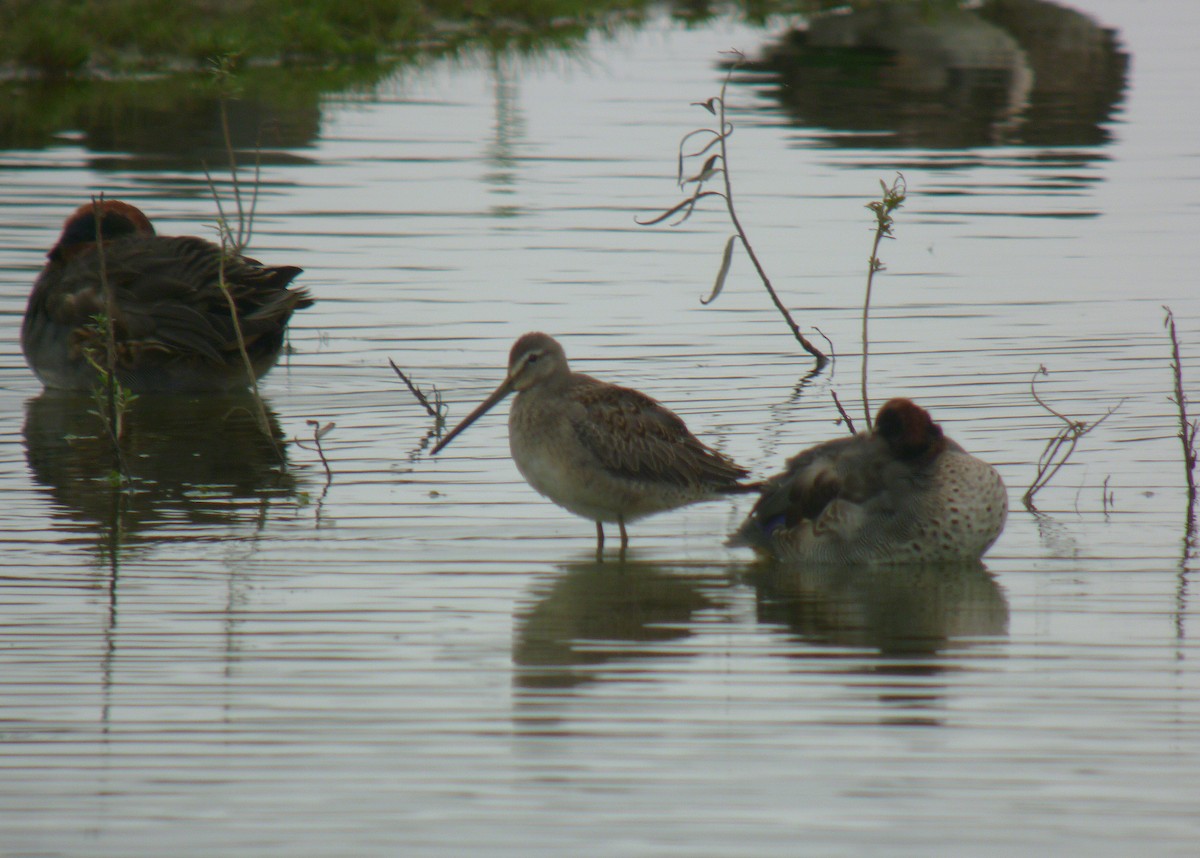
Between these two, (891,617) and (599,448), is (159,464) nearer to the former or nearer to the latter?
(599,448)

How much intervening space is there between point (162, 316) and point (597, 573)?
169 inches

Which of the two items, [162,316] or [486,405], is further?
[162,316]

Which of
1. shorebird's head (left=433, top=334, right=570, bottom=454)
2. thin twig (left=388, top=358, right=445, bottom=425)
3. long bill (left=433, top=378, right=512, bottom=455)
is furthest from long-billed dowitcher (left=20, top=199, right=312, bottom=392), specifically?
shorebird's head (left=433, top=334, right=570, bottom=454)

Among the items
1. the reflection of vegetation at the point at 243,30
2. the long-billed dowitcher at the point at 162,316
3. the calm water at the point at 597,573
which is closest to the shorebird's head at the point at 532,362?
the calm water at the point at 597,573

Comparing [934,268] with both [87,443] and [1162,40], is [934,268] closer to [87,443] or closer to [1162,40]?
[87,443]

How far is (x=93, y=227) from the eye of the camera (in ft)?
38.5

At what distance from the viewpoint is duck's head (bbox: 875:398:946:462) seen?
796cm

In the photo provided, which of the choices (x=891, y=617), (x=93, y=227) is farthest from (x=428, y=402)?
(x=891, y=617)

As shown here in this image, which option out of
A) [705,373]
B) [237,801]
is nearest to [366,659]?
[237,801]

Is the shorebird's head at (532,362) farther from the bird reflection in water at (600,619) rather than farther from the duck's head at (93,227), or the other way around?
the duck's head at (93,227)

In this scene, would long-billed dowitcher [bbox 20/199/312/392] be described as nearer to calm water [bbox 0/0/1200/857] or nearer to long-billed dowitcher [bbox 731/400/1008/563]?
calm water [bbox 0/0/1200/857]

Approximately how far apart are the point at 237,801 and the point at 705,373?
672 centimetres

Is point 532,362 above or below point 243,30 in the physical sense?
below

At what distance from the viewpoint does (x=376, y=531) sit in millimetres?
8453
